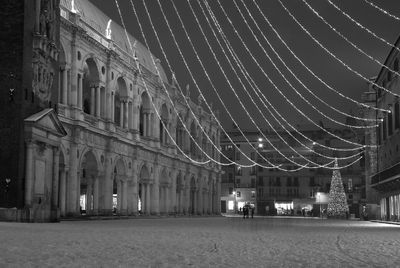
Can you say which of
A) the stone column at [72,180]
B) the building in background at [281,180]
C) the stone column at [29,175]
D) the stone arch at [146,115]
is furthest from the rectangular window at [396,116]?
the building in background at [281,180]

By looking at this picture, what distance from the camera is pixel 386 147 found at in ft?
166

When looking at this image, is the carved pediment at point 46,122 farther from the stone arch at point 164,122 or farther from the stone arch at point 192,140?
the stone arch at point 192,140

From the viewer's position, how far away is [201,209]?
76875mm

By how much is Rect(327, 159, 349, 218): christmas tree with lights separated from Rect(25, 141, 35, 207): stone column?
44.8 meters

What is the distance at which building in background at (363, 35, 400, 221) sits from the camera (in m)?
43.9

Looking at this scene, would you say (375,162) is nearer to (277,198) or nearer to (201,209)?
(201,209)

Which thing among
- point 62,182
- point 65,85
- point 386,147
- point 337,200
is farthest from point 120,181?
point 337,200

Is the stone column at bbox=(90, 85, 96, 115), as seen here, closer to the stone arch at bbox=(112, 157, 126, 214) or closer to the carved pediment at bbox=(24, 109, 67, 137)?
the stone arch at bbox=(112, 157, 126, 214)

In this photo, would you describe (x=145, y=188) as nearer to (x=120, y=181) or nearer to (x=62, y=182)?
(x=120, y=181)

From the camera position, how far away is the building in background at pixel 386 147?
4391cm

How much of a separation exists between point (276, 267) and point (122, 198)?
42851mm

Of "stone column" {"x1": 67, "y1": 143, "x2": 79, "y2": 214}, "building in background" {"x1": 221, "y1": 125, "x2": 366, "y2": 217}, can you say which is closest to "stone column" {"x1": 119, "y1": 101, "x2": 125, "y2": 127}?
"stone column" {"x1": 67, "y1": 143, "x2": 79, "y2": 214}

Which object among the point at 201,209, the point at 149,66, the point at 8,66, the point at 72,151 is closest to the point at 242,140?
the point at 201,209

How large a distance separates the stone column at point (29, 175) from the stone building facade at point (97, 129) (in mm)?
45
